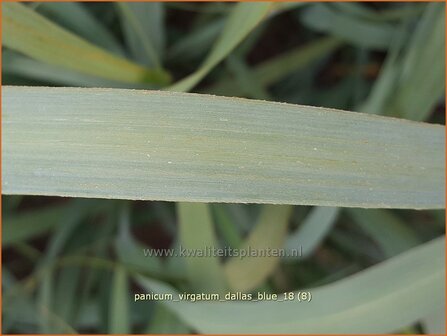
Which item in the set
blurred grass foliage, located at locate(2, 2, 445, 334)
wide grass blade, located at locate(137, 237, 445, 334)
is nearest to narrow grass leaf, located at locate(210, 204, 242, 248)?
blurred grass foliage, located at locate(2, 2, 445, 334)

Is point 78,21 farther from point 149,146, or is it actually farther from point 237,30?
point 149,146

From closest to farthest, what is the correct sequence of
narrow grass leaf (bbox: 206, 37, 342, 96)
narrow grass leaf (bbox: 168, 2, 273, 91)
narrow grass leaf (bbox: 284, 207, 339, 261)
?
narrow grass leaf (bbox: 168, 2, 273, 91) < narrow grass leaf (bbox: 284, 207, 339, 261) < narrow grass leaf (bbox: 206, 37, 342, 96)

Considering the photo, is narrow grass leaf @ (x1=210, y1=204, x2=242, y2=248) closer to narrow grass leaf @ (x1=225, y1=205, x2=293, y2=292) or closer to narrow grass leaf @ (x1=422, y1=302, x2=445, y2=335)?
narrow grass leaf @ (x1=225, y1=205, x2=293, y2=292)

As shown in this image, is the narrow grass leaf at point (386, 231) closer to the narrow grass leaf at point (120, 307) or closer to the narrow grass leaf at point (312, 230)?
the narrow grass leaf at point (312, 230)

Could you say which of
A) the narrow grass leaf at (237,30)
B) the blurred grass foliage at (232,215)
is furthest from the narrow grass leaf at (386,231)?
the narrow grass leaf at (237,30)

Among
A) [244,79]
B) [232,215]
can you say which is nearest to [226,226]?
[232,215]

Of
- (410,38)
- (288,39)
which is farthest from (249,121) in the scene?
(288,39)

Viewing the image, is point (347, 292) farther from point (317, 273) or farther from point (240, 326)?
point (317, 273)

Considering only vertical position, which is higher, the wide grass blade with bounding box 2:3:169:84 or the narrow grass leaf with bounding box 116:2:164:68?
the narrow grass leaf with bounding box 116:2:164:68
